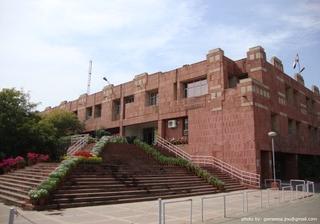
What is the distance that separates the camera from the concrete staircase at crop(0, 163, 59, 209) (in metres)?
15.1

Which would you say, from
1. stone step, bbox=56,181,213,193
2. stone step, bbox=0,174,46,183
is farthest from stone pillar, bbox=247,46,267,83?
stone step, bbox=0,174,46,183

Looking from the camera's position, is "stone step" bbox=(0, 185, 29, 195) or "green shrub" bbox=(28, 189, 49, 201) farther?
"stone step" bbox=(0, 185, 29, 195)

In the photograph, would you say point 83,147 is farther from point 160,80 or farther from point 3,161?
point 160,80

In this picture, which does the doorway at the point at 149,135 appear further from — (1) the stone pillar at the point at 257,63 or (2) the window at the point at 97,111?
(1) the stone pillar at the point at 257,63

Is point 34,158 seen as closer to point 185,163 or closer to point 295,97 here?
point 185,163

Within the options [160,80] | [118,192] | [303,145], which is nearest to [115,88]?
[160,80]

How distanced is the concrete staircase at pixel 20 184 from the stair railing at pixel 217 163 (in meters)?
13.2

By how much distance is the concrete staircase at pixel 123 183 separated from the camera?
15.5 meters

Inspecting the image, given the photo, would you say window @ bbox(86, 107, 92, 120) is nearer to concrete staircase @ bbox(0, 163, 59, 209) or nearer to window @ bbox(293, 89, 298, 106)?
concrete staircase @ bbox(0, 163, 59, 209)

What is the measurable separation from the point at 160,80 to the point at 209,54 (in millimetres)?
6696

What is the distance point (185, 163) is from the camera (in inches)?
992

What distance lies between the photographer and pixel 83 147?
28.4 metres

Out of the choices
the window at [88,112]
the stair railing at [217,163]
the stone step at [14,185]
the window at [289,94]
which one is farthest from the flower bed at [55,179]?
the window at [88,112]

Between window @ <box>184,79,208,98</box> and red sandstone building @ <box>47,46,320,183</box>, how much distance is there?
2cm
